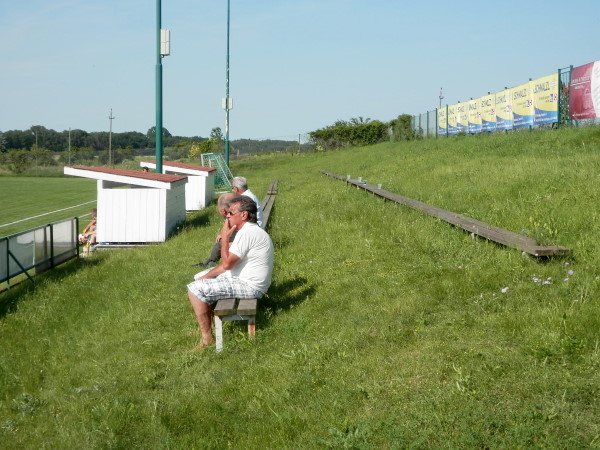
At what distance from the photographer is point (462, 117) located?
32.1 m

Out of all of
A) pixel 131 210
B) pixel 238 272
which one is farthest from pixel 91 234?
pixel 238 272

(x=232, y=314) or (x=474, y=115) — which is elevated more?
(x=474, y=115)

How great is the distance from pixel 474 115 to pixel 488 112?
212cm

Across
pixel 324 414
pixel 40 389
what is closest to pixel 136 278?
pixel 40 389

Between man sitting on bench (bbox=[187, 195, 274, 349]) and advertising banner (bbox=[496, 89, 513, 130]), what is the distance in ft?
63.0

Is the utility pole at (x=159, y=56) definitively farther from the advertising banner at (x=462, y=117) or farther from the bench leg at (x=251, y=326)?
the advertising banner at (x=462, y=117)

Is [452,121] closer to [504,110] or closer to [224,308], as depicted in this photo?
[504,110]

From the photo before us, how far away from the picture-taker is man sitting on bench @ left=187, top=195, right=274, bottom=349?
268 inches

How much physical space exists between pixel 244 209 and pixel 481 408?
3.74m

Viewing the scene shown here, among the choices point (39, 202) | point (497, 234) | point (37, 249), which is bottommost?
point (39, 202)

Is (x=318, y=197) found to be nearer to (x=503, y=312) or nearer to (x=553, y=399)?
(x=503, y=312)

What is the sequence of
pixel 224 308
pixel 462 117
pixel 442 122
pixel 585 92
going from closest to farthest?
pixel 224 308, pixel 585 92, pixel 462 117, pixel 442 122

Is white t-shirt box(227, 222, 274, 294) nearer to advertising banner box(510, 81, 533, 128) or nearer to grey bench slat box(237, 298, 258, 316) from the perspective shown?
grey bench slat box(237, 298, 258, 316)

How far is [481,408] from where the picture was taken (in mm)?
3998
